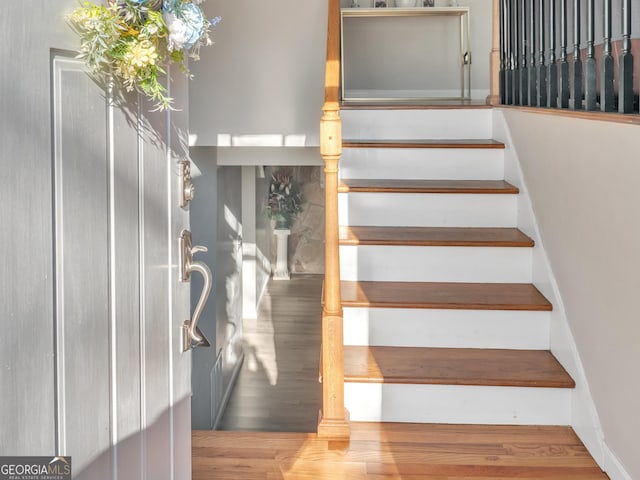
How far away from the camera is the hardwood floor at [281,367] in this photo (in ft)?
20.9

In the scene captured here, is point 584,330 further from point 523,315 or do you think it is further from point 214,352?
point 214,352

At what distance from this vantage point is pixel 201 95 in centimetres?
462

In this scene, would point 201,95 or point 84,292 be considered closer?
point 84,292

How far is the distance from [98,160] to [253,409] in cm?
572

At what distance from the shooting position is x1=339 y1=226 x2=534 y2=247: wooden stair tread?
303cm

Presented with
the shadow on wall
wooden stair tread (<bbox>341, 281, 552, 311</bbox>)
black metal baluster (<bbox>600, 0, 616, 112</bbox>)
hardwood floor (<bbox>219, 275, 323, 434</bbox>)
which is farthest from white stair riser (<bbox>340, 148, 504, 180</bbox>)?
Result: the shadow on wall

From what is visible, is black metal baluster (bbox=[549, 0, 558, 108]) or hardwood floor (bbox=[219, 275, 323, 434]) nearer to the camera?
black metal baluster (bbox=[549, 0, 558, 108])

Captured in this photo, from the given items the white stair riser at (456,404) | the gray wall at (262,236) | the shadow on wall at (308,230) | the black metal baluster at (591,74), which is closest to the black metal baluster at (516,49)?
the black metal baluster at (591,74)

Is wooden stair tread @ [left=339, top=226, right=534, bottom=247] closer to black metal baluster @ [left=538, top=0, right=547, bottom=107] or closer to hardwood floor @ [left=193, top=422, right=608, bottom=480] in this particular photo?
black metal baluster @ [left=538, top=0, right=547, bottom=107]

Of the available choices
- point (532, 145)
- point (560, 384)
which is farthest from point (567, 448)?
point (532, 145)

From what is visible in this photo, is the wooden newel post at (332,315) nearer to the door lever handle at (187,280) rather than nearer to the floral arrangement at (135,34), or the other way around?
the door lever handle at (187,280)

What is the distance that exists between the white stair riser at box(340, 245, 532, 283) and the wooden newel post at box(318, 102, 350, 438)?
531mm

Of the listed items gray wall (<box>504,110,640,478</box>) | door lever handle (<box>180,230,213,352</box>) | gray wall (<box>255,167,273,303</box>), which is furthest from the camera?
gray wall (<box>255,167,273,303</box>)

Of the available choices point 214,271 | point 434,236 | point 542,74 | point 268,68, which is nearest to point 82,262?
point 434,236
